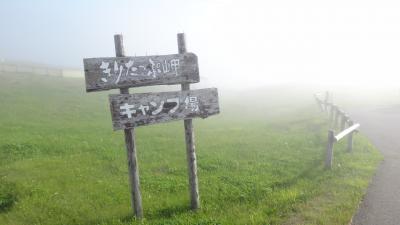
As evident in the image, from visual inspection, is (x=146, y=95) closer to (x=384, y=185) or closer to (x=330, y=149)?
(x=330, y=149)

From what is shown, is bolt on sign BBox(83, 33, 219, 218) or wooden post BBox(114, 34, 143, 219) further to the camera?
wooden post BBox(114, 34, 143, 219)

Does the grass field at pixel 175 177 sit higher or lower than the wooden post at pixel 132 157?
lower

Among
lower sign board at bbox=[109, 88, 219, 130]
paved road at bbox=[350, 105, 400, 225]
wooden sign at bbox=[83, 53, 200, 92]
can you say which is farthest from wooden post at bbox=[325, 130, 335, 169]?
wooden sign at bbox=[83, 53, 200, 92]

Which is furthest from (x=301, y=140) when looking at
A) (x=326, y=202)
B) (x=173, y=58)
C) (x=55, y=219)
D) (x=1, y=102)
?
(x=1, y=102)

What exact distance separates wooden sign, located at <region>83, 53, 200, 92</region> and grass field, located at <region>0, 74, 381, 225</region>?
3.20 meters

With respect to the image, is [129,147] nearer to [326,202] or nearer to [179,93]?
[179,93]

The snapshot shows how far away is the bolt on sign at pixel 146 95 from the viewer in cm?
802

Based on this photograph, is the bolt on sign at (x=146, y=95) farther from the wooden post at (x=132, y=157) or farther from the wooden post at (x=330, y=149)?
the wooden post at (x=330, y=149)

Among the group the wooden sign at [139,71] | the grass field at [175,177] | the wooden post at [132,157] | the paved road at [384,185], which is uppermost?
the wooden sign at [139,71]

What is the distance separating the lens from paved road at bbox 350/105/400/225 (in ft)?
28.4

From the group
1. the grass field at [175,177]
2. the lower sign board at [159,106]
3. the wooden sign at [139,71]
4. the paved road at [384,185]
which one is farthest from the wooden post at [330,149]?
the wooden sign at [139,71]

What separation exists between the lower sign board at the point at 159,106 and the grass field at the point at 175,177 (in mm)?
2349

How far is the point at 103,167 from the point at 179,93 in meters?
6.11

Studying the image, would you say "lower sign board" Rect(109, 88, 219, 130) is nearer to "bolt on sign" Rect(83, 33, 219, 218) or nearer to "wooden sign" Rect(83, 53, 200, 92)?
"bolt on sign" Rect(83, 33, 219, 218)
